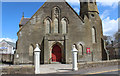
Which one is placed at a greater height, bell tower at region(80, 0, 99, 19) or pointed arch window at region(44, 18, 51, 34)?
bell tower at region(80, 0, 99, 19)

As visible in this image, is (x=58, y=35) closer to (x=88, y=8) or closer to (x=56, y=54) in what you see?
(x=56, y=54)

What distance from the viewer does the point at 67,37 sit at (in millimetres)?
18578

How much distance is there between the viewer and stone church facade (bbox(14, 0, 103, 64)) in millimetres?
18625

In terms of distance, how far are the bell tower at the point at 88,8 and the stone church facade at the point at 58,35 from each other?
3.62 feet

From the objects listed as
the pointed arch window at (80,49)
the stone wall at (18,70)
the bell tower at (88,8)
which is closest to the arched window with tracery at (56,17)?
the pointed arch window at (80,49)

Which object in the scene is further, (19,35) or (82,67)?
(19,35)

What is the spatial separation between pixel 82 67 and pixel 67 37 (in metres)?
6.87

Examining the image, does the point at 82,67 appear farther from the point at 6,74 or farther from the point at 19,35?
the point at 19,35

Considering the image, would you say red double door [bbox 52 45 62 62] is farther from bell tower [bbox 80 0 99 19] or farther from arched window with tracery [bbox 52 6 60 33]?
bell tower [bbox 80 0 99 19]

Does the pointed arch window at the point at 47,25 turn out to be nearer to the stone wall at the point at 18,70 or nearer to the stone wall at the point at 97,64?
the stone wall at the point at 97,64

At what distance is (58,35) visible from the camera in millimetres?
18812

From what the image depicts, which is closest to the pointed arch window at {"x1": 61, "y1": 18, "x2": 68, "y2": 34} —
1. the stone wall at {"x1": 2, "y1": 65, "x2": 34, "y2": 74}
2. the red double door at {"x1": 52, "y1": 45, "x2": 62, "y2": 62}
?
the red double door at {"x1": 52, "y1": 45, "x2": 62, "y2": 62}

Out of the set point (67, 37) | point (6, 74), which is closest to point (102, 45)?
point (67, 37)

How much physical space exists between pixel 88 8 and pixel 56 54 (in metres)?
10.1
